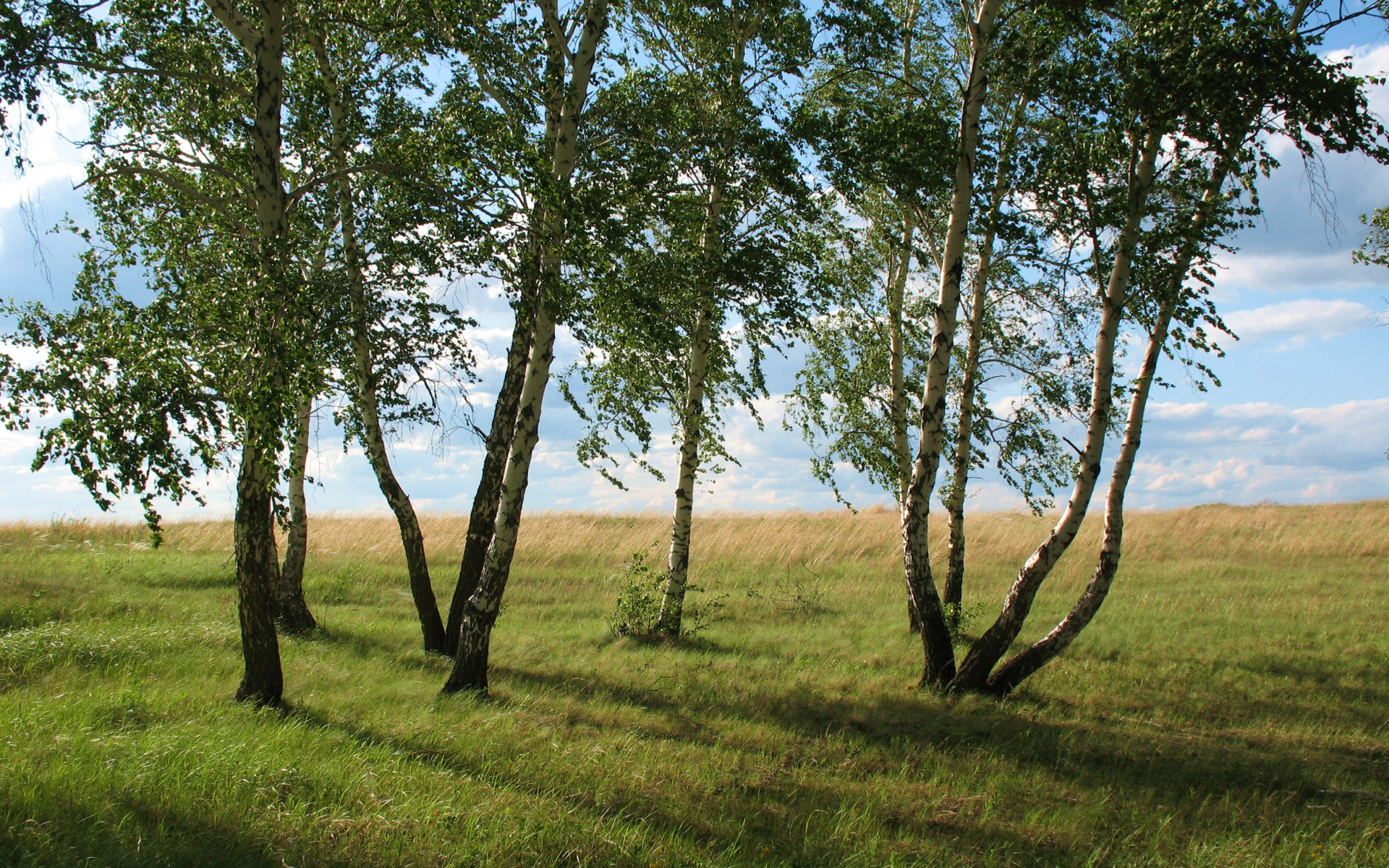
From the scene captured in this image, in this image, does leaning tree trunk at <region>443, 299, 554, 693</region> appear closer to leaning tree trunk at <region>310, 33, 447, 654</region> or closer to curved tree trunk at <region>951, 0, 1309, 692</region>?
leaning tree trunk at <region>310, 33, 447, 654</region>

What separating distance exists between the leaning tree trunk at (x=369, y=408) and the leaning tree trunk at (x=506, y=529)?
2.98m

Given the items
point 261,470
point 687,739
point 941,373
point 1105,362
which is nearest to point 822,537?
point 941,373

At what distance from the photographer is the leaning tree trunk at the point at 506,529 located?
32.1ft

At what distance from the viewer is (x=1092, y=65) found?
917 centimetres

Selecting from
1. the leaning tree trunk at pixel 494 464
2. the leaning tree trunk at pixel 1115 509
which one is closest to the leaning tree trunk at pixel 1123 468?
the leaning tree trunk at pixel 1115 509

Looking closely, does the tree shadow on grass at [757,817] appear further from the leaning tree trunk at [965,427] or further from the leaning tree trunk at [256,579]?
the leaning tree trunk at [965,427]

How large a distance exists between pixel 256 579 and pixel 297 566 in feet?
18.7

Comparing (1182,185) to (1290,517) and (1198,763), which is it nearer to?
(1198,763)

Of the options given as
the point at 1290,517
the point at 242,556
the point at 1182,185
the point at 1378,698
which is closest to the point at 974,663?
the point at 1378,698

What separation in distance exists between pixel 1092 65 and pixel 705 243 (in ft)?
21.3

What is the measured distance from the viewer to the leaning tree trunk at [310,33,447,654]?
1195 cm

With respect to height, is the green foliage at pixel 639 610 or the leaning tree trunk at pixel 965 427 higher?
the leaning tree trunk at pixel 965 427

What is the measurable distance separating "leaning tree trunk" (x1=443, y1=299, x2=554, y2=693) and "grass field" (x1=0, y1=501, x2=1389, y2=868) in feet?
1.61

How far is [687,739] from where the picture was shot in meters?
8.54
